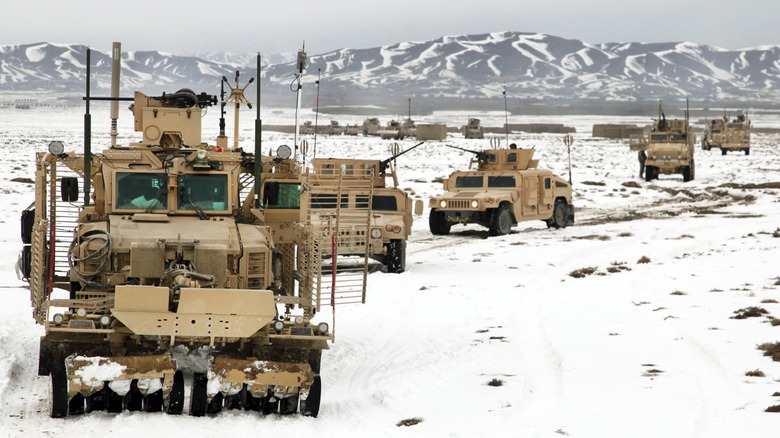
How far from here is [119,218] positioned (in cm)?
1227

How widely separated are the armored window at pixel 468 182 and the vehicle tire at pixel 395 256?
8.76 meters

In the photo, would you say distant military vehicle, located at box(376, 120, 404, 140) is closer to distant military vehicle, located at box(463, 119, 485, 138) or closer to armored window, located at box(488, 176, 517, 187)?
distant military vehicle, located at box(463, 119, 485, 138)

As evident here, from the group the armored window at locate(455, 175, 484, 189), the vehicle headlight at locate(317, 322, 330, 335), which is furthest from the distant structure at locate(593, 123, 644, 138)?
the vehicle headlight at locate(317, 322, 330, 335)

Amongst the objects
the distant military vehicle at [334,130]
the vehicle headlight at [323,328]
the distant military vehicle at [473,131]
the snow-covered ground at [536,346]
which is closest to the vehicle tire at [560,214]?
the snow-covered ground at [536,346]

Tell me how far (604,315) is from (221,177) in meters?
5.38

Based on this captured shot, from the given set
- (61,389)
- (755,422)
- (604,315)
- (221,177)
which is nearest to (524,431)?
(755,422)

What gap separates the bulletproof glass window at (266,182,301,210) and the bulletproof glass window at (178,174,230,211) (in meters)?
0.81

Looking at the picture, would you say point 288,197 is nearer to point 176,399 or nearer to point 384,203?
point 176,399

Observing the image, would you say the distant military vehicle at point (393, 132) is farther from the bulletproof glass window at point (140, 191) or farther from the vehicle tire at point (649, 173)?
the bulletproof glass window at point (140, 191)

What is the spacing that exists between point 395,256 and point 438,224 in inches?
307

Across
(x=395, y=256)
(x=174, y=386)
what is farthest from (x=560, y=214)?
(x=174, y=386)

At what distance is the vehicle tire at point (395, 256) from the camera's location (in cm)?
2050

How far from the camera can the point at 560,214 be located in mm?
30156

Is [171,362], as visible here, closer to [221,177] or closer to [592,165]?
[221,177]
